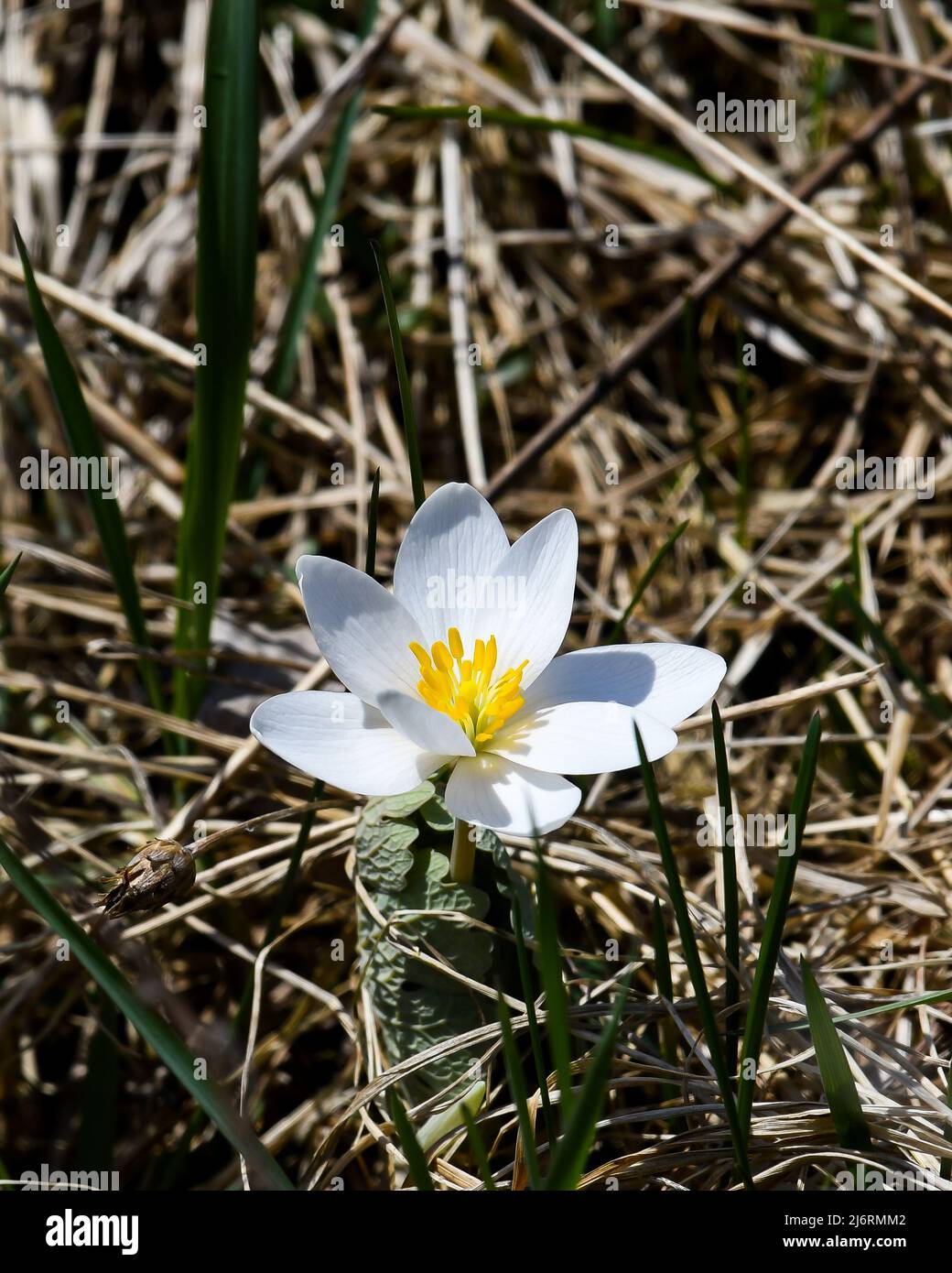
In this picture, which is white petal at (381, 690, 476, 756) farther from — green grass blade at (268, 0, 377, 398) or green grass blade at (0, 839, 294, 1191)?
green grass blade at (268, 0, 377, 398)

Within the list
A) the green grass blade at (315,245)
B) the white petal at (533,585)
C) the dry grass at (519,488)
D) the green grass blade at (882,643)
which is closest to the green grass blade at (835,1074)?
the dry grass at (519,488)

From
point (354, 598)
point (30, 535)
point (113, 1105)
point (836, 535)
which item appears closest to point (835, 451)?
point (836, 535)

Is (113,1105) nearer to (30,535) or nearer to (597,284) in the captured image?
(30,535)

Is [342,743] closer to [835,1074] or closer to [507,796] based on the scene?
[507,796]

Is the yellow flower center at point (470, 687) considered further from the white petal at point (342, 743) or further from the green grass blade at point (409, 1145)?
the green grass blade at point (409, 1145)
